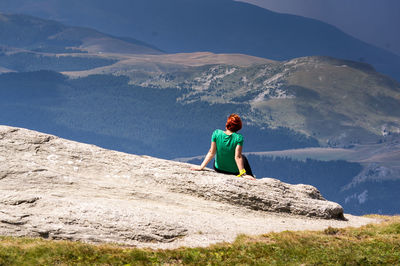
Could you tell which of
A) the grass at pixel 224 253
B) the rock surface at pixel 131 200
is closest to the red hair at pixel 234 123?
the rock surface at pixel 131 200

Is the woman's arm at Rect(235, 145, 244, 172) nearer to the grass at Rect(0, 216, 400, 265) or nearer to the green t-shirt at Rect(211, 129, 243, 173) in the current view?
the green t-shirt at Rect(211, 129, 243, 173)


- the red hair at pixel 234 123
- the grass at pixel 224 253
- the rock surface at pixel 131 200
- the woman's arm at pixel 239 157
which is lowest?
the grass at pixel 224 253

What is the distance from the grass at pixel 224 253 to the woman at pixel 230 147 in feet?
14.8

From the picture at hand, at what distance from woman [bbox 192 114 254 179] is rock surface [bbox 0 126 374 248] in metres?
0.84

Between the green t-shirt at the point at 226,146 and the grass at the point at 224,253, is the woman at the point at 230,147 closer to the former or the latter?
the green t-shirt at the point at 226,146

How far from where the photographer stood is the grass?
558 inches

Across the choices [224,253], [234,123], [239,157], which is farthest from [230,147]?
[224,253]

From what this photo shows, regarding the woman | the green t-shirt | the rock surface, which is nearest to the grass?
the rock surface

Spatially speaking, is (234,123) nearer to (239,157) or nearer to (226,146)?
(226,146)

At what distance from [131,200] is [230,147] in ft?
15.7

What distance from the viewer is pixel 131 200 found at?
65.7ft

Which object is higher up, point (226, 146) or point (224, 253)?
point (226, 146)

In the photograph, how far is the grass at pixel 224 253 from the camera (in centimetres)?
1418

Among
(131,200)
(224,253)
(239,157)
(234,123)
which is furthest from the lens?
(239,157)
